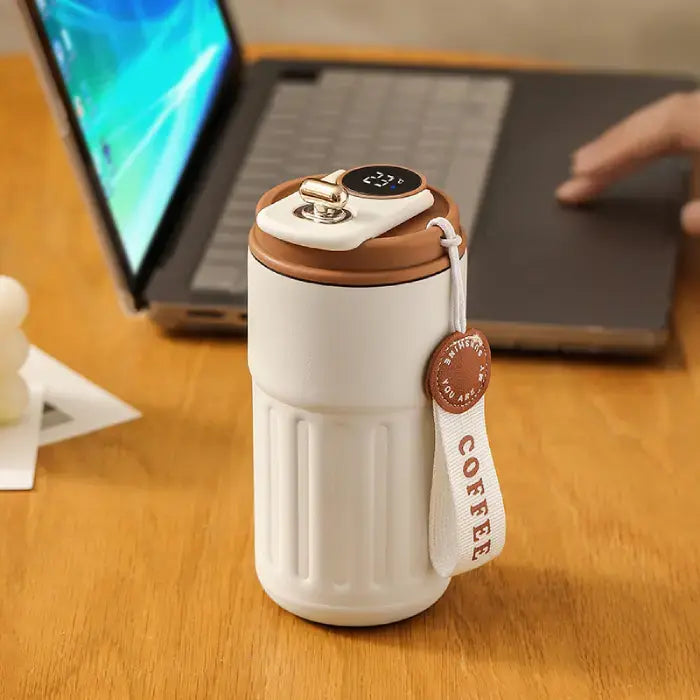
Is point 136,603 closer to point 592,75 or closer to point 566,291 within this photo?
point 566,291

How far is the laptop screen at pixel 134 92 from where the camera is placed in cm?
85

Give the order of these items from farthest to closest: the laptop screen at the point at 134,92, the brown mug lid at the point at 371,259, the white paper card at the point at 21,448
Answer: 1. the laptop screen at the point at 134,92
2. the white paper card at the point at 21,448
3. the brown mug lid at the point at 371,259

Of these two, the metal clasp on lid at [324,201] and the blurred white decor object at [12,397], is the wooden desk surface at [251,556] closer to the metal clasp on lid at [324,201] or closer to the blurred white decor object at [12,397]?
the blurred white decor object at [12,397]

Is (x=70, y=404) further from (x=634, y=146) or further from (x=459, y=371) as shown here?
(x=634, y=146)

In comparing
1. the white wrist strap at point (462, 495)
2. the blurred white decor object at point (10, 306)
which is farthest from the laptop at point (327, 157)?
the white wrist strap at point (462, 495)

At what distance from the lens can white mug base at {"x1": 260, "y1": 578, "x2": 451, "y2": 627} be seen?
Result: 0.62m

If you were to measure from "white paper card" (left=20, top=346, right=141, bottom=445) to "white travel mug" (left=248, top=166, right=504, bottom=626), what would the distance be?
0.21 metres

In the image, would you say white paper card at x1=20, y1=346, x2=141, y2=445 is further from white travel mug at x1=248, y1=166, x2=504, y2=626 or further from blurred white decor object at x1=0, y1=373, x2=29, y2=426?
white travel mug at x1=248, y1=166, x2=504, y2=626

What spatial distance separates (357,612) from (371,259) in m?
0.18

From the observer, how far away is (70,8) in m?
0.85

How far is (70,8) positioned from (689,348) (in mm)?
468

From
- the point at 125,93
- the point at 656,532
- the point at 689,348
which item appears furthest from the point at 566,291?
the point at 125,93

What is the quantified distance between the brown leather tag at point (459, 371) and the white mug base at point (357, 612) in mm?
104

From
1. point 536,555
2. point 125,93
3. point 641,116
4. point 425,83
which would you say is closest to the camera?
point 536,555
